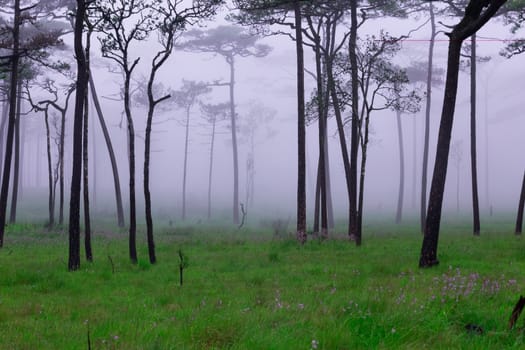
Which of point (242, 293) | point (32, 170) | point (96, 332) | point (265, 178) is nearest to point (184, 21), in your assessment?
point (242, 293)

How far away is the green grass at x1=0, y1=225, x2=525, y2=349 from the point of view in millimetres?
4469

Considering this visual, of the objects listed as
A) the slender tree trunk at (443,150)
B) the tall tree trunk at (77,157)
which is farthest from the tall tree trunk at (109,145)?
the slender tree trunk at (443,150)

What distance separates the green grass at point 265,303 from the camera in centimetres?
447

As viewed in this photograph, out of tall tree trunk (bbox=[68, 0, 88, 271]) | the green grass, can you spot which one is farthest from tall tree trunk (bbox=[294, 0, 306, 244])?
tall tree trunk (bbox=[68, 0, 88, 271])

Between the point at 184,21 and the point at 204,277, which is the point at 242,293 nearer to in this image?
the point at 204,277

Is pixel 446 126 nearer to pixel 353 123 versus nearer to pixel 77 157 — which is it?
pixel 353 123

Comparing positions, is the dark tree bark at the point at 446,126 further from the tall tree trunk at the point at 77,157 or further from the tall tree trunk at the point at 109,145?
the tall tree trunk at the point at 109,145

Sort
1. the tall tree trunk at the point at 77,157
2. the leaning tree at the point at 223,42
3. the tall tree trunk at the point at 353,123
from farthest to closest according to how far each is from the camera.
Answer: the leaning tree at the point at 223,42 < the tall tree trunk at the point at 353,123 < the tall tree trunk at the point at 77,157

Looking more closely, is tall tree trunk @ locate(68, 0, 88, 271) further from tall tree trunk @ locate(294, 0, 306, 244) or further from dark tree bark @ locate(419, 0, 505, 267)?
dark tree bark @ locate(419, 0, 505, 267)

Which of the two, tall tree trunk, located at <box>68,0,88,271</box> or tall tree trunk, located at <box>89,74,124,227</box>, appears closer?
tall tree trunk, located at <box>68,0,88,271</box>

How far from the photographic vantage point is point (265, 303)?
249 inches

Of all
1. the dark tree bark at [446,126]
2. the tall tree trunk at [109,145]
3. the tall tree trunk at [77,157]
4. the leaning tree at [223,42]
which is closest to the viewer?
the dark tree bark at [446,126]

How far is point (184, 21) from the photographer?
42.4ft

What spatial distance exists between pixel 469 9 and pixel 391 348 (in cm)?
880
